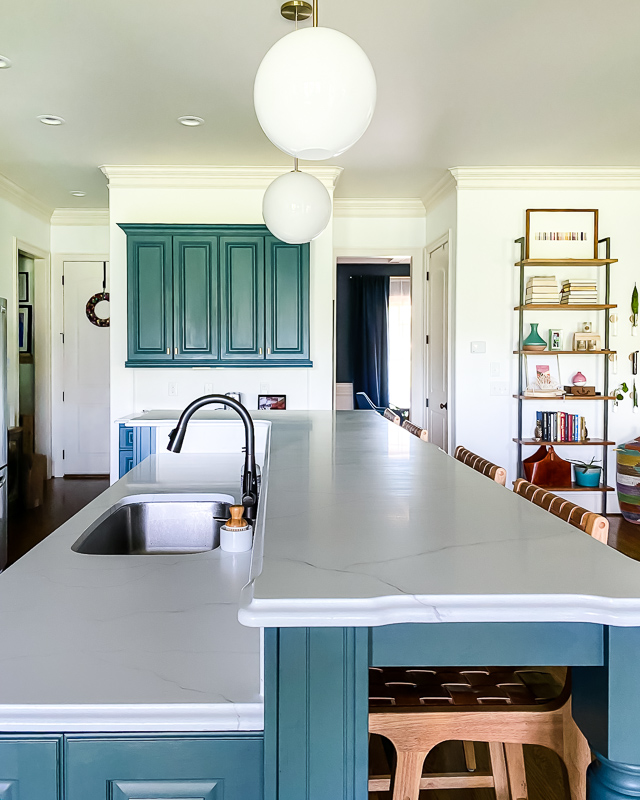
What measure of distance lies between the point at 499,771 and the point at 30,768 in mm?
1210

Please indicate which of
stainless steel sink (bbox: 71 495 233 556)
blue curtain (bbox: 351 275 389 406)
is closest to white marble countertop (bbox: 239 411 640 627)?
stainless steel sink (bbox: 71 495 233 556)

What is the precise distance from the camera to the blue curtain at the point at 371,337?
9.49 m

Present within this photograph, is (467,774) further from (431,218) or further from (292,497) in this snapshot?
(431,218)

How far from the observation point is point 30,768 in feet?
2.91

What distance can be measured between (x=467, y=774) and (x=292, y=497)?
1083mm

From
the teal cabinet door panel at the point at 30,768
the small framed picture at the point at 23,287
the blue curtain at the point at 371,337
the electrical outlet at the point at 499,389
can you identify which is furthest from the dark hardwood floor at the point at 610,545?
the blue curtain at the point at 371,337

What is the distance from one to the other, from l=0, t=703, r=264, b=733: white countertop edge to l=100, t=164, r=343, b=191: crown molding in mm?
4719

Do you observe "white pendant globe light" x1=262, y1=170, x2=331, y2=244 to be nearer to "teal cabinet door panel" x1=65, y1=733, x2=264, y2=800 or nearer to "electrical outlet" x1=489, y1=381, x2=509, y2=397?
"teal cabinet door panel" x1=65, y1=733, x2=264, y2=800

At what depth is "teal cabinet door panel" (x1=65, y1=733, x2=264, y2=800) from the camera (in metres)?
0.89

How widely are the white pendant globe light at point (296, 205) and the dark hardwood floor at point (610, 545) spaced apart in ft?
6.26

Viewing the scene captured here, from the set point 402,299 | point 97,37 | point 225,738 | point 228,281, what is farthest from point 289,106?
point 402,299

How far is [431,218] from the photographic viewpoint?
6.09 metres

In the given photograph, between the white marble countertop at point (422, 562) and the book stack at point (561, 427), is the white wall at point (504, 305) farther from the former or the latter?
the white marble countertop at point (422, 562)

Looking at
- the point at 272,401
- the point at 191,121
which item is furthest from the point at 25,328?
the point at 191,121
